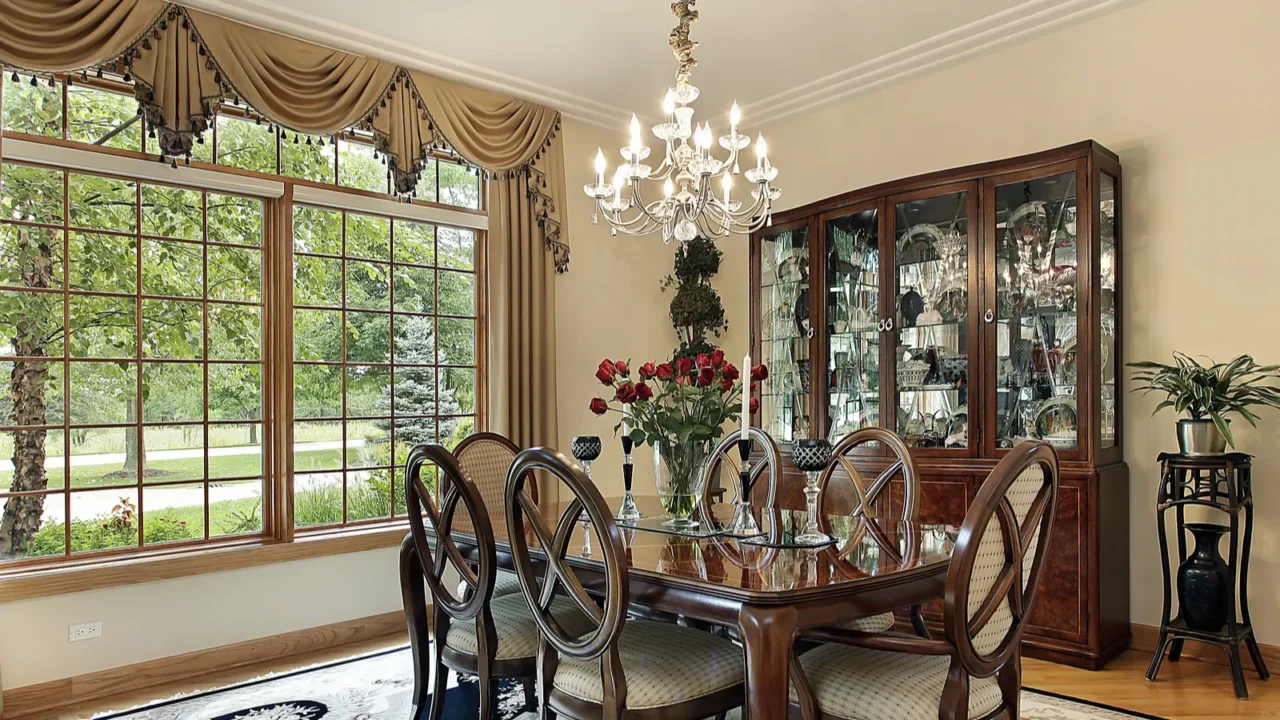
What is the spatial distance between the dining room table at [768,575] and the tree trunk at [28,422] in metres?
2.01

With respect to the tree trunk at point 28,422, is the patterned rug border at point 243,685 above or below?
below

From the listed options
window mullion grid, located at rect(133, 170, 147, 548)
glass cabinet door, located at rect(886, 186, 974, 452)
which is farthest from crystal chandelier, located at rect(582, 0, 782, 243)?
window mullion grid, located at rect(133, 170, 147, 548)

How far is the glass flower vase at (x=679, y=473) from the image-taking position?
8.37ft

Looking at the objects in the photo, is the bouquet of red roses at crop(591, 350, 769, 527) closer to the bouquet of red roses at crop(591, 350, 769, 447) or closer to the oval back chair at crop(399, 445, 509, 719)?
the bouquet of red roses at crop(591, 350, 769, 447)

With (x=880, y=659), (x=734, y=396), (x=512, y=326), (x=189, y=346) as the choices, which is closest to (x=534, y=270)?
(x=512, y=326)

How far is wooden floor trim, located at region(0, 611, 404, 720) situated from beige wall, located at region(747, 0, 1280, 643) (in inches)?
143

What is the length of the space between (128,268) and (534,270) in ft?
6.50

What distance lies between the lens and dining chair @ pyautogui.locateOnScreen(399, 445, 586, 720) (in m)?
2.33

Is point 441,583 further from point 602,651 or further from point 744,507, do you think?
point 744,507

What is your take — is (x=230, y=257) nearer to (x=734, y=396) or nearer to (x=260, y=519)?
(x=260, y=519)

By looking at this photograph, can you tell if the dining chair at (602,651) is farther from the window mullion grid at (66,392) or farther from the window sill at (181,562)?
the window mullion grid at (66,392)

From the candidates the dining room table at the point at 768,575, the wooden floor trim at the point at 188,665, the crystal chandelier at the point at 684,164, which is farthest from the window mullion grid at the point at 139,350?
the crystal chandelier at the point at 684,164

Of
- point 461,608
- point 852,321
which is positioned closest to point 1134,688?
point 852,321

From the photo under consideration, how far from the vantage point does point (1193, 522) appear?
3533 millimetres
